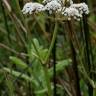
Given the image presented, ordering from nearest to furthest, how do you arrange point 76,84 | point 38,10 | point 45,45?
point 38,10 → point 76,84 → point 45,45

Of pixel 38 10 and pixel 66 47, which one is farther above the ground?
pixel 38 10

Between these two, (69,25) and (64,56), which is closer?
(69,25)

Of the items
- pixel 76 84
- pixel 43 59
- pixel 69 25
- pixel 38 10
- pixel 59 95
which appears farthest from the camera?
pixel 59 95

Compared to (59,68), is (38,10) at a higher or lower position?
higher

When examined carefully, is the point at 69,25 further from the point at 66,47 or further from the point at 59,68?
the point at 66,47

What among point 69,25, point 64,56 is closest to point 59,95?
point 64,56

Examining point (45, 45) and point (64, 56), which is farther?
point (45, 45)

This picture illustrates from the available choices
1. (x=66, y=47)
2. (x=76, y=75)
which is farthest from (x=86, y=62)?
(x=66, y=47)

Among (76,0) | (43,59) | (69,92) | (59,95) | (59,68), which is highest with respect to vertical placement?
(76,0)

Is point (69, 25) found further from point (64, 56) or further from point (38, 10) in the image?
point (64, 56)
